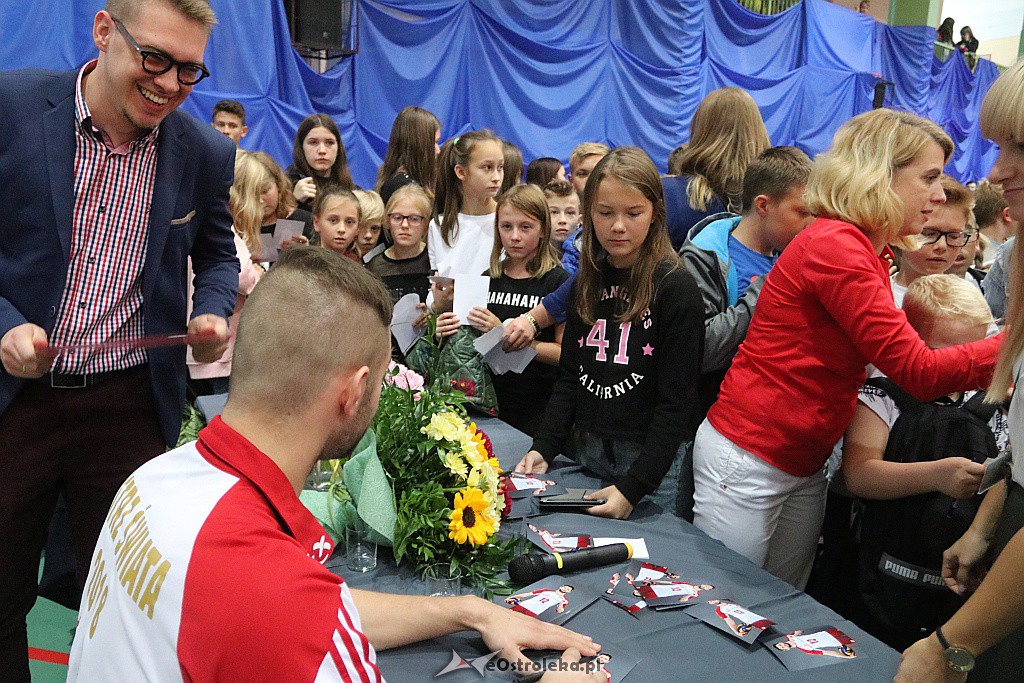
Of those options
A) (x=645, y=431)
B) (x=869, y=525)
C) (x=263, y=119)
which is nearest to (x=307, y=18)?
Result: (x=263, y=119)

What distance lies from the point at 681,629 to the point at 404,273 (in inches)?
93.6

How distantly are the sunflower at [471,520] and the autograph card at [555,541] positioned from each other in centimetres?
15

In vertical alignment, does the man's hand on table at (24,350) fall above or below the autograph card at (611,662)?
above

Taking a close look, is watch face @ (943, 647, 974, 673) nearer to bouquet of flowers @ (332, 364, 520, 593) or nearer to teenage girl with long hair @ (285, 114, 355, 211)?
bouquet of flowers @ (332, 364, 520, 593)

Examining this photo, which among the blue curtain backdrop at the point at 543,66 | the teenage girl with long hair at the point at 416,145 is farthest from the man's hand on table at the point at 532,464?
the blue curtain backdrop at the point at 543,66

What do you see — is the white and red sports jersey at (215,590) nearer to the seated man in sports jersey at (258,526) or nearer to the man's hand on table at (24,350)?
the seated man in sports jersey at (258,526)

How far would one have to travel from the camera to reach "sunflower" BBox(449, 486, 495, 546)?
63.7 inches

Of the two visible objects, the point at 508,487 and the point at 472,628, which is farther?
the point at 508,487

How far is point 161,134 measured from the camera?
6.41 ft

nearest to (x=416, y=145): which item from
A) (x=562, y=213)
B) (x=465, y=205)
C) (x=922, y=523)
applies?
(x=562, y=213)

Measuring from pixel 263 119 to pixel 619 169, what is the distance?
5071 millimetres

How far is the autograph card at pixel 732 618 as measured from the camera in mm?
1408

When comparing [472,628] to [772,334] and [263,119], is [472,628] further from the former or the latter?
[263,119]

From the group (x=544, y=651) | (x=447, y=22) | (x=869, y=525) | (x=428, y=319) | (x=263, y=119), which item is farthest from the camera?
(x=447, y=22)
